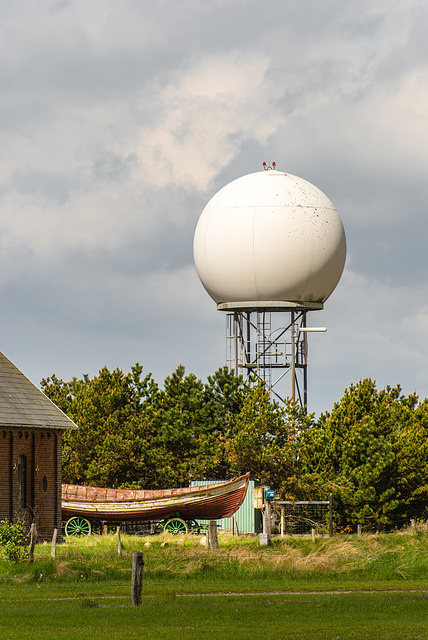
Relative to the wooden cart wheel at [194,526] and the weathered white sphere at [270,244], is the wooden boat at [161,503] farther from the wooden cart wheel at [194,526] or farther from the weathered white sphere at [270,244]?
the weathered white sphere at [270,244]

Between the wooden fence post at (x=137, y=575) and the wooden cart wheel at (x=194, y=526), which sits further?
the wooden cart wheel at (x=194, y=526)

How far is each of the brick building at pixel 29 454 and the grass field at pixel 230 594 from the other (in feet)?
25.0

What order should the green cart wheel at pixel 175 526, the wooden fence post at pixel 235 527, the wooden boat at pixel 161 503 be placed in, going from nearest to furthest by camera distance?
the wooden boat at pixel 161 503
the green cart wheel at pixel 175 526
the wooden fence post at pixel 235 527

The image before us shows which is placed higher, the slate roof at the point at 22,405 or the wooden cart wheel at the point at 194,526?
the slate roof at the point at 22,405

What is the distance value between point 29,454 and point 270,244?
16.7 metres

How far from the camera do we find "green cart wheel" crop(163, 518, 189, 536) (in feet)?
159

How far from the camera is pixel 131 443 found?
176 ft

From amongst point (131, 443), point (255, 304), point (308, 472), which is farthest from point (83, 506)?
point (255, 304)

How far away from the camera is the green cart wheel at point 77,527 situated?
160 ft

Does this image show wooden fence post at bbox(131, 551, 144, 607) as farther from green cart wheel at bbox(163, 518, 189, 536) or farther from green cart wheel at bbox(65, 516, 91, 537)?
green cart wheel at bbox(65, 516, 91, 537)

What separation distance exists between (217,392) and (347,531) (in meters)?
11.2

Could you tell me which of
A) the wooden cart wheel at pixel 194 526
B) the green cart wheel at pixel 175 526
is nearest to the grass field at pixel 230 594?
the green cart wheel at pixel 175 526

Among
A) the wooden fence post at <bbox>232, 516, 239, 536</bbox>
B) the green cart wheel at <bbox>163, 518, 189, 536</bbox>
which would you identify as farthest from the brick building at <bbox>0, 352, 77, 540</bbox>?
the wooden fence post at <bbox>232, 516, 239, 536</bbox>

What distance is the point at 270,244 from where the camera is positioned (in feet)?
180
